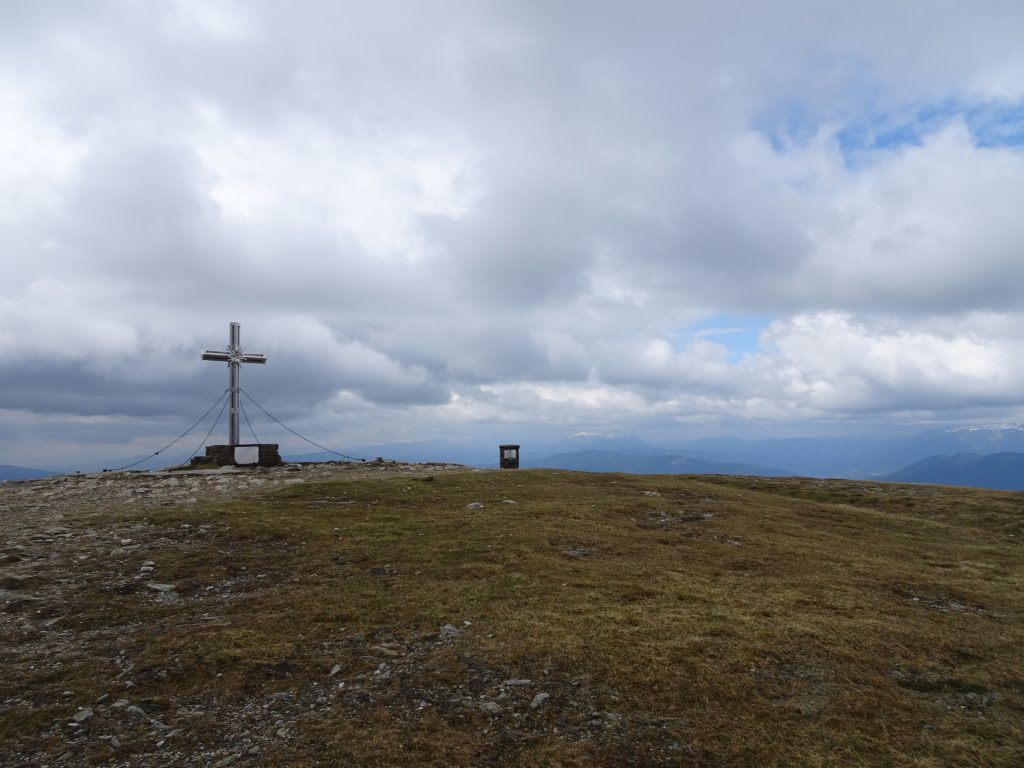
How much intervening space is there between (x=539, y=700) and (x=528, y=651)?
5.78 feet

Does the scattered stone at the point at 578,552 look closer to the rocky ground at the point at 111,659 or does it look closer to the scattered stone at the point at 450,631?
the scattered stone at the point at 450,631

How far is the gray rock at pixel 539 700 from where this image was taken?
29.4 feet

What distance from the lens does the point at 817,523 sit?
1111 inches

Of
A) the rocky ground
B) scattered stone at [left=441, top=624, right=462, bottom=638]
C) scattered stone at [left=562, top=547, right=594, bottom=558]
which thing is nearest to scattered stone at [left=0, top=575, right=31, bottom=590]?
the rocky ground

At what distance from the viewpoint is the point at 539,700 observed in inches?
358

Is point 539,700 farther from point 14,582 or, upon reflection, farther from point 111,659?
point 14,582

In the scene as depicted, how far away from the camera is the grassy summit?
7.99 metres

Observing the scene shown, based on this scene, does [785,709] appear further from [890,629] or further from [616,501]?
[616,501]

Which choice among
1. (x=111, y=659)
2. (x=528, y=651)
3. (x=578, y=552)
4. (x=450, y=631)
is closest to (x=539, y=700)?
(x=528, y=651)

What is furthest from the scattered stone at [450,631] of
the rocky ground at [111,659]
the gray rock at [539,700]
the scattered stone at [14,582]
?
the scattered stone at [14,582]

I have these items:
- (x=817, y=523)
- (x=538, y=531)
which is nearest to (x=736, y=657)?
(x=538, y=531)

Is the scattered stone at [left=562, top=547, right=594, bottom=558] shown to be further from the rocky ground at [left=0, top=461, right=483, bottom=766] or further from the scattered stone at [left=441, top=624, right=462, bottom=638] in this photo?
the rocky ground at [left=0, top=461, right=483, bottom=766]

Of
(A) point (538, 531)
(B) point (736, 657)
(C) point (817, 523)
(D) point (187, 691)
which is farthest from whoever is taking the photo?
(C) point (817, 523)

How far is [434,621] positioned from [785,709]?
6.96 m
